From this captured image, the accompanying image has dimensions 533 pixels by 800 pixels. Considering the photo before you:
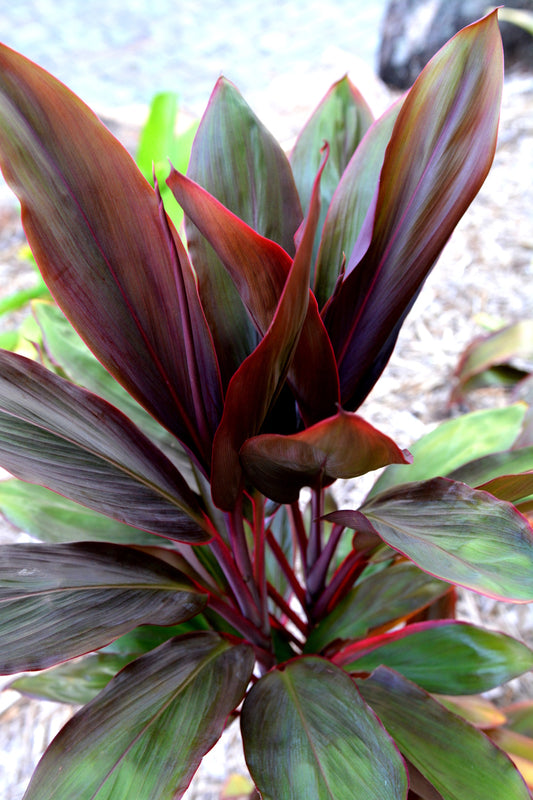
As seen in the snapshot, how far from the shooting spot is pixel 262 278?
1.65 ft

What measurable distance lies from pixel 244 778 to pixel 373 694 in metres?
0.45

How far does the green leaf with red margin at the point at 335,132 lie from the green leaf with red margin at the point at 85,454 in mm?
361

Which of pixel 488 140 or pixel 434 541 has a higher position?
pixel 488 140

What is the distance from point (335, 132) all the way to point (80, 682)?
28.8 inches

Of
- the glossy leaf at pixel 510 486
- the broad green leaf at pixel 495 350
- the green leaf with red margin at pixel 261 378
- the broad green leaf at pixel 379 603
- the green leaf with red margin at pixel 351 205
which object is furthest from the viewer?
the broad green leaf at pixel 495 350

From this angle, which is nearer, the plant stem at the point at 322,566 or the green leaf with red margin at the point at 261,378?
the green leaf with red margin at the point at 261,378

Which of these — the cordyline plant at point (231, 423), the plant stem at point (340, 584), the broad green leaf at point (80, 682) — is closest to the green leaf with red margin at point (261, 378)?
the cordyline plant at point (231, 423)

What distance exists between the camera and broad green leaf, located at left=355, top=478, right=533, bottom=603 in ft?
1.44

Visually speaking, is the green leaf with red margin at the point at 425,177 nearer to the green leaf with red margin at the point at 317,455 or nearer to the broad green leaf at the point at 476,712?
the green leaf with red margin at the point at 317,455

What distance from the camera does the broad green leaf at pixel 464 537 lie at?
0.44m

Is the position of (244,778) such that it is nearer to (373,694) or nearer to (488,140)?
(373,694)

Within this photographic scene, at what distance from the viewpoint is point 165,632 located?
2.45 feet

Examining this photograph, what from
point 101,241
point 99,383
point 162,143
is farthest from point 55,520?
point 162,143

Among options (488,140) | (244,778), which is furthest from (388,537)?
(244,778)
